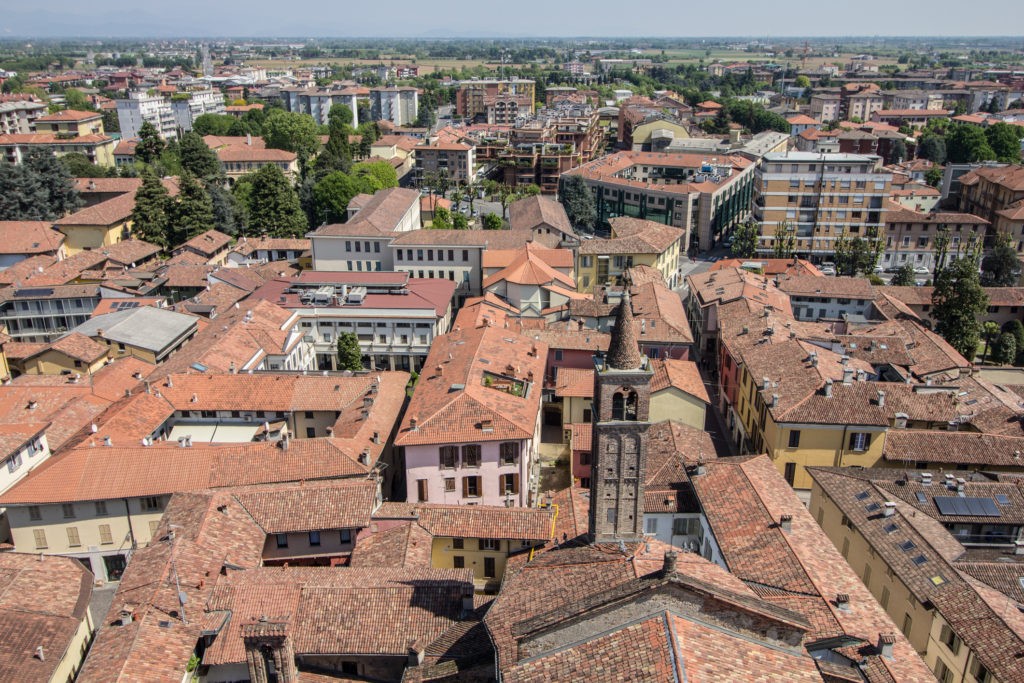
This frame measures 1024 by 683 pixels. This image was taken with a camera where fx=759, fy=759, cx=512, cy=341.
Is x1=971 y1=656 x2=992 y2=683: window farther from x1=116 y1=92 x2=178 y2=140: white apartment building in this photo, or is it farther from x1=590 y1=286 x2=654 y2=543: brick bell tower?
x1=116 y1=92 x2=178 y2=140: white apartment building

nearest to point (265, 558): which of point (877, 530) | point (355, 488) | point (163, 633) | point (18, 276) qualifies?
point (355, 488)

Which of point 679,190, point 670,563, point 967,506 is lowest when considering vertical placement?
point 967,506

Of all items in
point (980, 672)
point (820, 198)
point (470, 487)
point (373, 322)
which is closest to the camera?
point (980, 672)

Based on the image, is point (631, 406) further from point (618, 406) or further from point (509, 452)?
point (509, 452)

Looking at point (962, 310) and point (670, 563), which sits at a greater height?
point (670, 563)

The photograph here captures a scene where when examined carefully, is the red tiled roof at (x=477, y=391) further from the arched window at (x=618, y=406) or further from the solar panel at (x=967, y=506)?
the solar panel at (x=967, y=506)

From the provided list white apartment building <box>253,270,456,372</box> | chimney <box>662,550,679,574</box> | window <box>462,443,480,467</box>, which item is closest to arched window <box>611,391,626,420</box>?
chimney <box>662,550,679,574</box>

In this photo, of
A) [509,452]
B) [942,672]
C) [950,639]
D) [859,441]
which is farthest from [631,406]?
[859,441]

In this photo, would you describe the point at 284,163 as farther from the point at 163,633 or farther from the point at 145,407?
the point at 163,633
